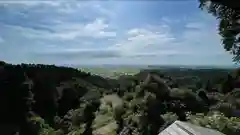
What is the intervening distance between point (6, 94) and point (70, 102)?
811 centimetres

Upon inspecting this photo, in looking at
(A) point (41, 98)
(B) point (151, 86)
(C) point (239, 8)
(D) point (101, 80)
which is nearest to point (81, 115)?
(B) point (151, 86)

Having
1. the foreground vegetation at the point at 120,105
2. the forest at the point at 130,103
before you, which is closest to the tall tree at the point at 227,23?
the forest at the point at 130,103

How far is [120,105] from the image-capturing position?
724 inches

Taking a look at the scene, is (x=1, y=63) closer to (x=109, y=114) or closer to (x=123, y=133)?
(x=109, y=114)

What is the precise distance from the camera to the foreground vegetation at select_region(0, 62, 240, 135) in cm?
1423

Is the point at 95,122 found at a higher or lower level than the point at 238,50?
lower

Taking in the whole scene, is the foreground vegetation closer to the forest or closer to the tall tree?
the forest

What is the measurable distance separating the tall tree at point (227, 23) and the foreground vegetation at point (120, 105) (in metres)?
2.45

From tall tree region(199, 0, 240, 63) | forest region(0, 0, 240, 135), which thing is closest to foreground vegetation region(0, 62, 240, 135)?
forest region(0, 0, 240, 135)

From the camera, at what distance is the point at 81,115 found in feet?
80.0

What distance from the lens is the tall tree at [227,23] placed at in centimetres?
936

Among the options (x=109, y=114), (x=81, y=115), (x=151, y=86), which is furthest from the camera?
(x=81, y=115)

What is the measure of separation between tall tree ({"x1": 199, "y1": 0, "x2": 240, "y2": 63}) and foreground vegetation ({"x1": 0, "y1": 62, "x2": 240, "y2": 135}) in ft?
8.04

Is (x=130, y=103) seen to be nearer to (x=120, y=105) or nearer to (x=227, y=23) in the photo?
(x=120, y=105)
